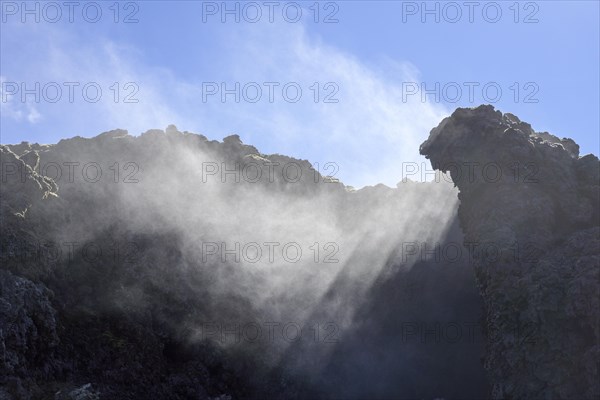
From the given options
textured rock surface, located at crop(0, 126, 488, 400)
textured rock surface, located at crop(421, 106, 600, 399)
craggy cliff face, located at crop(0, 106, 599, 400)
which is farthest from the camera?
textured rock surface, located at crop(0, 126, 488, 400)

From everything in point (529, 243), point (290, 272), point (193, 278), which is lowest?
point (193, 278)

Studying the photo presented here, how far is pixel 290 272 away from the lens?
202ft

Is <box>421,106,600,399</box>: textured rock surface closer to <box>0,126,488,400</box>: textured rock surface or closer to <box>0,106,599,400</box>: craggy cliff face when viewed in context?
<box>0,106,599,400</box>: craggy cliff face

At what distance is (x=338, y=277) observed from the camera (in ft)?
206

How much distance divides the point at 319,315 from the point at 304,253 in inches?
282

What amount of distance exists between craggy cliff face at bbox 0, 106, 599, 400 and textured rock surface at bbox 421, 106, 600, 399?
0.13 m

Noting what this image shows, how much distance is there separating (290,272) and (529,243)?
25.8 meters

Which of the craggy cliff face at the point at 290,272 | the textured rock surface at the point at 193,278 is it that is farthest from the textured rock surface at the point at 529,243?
the textured rock surface at the point at 193,278

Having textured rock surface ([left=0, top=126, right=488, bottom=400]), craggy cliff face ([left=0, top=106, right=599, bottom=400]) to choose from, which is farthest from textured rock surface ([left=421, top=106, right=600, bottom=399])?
textured rock surface ([left=0, top=126, right=488, bottom=400])

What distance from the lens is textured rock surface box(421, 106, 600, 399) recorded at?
123 feet

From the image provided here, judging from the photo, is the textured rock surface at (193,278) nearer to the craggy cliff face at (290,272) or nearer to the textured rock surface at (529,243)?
the craggy cliff face at (290,272)

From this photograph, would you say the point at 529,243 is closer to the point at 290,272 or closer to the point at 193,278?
the point at 290,272

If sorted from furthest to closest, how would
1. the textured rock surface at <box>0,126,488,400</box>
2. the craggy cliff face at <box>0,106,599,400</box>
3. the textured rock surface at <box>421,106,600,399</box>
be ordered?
1. the textured rock surface at <box>0,126,488,400</box>
2. the craggy cliff face at <box>0,106,599,400</box>
3. the textured rock surface at <box>421,106,600,399</box>

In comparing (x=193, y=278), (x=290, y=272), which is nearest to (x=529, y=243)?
(x=290, y=272)
